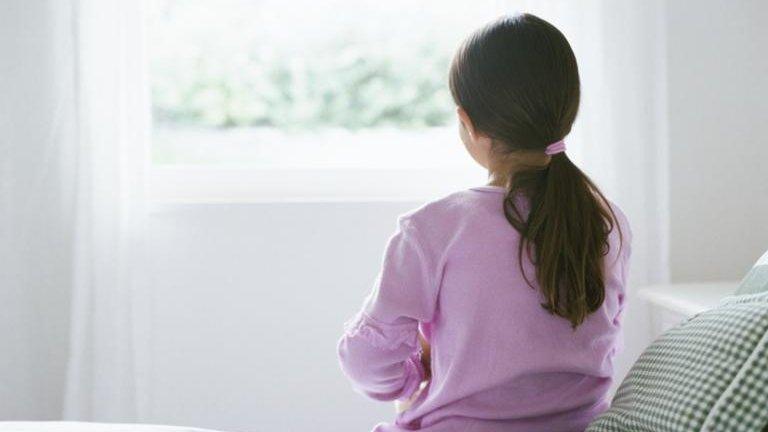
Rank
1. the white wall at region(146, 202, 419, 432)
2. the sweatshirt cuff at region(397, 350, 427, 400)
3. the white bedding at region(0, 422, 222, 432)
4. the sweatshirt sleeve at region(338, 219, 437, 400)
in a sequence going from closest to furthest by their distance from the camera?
1. the white bedding at region(0, 422, 222, 432)
2. the sweatshirt sleeve at region(338, 219, 437, 400)
3. the sweatshirt cuff at region(397, 350, 427, 400)
4. the white wall at region(146, 202, 419, 432)

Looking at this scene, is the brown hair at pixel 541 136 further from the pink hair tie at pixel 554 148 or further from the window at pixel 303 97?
the window at pixel 303 97

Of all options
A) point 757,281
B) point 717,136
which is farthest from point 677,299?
point 757,281

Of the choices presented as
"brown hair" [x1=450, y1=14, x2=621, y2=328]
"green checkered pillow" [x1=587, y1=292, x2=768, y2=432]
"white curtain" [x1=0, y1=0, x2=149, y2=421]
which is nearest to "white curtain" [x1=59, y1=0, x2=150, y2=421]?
"white curtain" [x1=0, y1=0, x2=149, y2=421]

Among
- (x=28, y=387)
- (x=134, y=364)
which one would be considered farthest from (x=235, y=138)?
(x=28, y=387)

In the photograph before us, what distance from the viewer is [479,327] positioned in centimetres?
136

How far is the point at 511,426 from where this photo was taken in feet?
4.50

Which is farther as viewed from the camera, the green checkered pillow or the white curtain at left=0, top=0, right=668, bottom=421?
the white curtain at left=0, top=0, right=668, bottom=421

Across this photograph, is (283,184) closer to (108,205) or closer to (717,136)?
(108,205)

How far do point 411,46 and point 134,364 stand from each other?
106 centimetres

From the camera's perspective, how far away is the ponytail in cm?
136

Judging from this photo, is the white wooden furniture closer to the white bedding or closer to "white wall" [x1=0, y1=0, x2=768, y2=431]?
"white wall" [x1=0, y1=0, x2=768, y2=431]

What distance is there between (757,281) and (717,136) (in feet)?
3.85

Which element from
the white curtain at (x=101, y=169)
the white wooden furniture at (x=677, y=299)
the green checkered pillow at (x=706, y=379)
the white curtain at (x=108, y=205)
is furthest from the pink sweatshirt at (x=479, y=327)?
the white curtain at (x=108, y=205)

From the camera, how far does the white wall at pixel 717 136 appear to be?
2.40 metres
